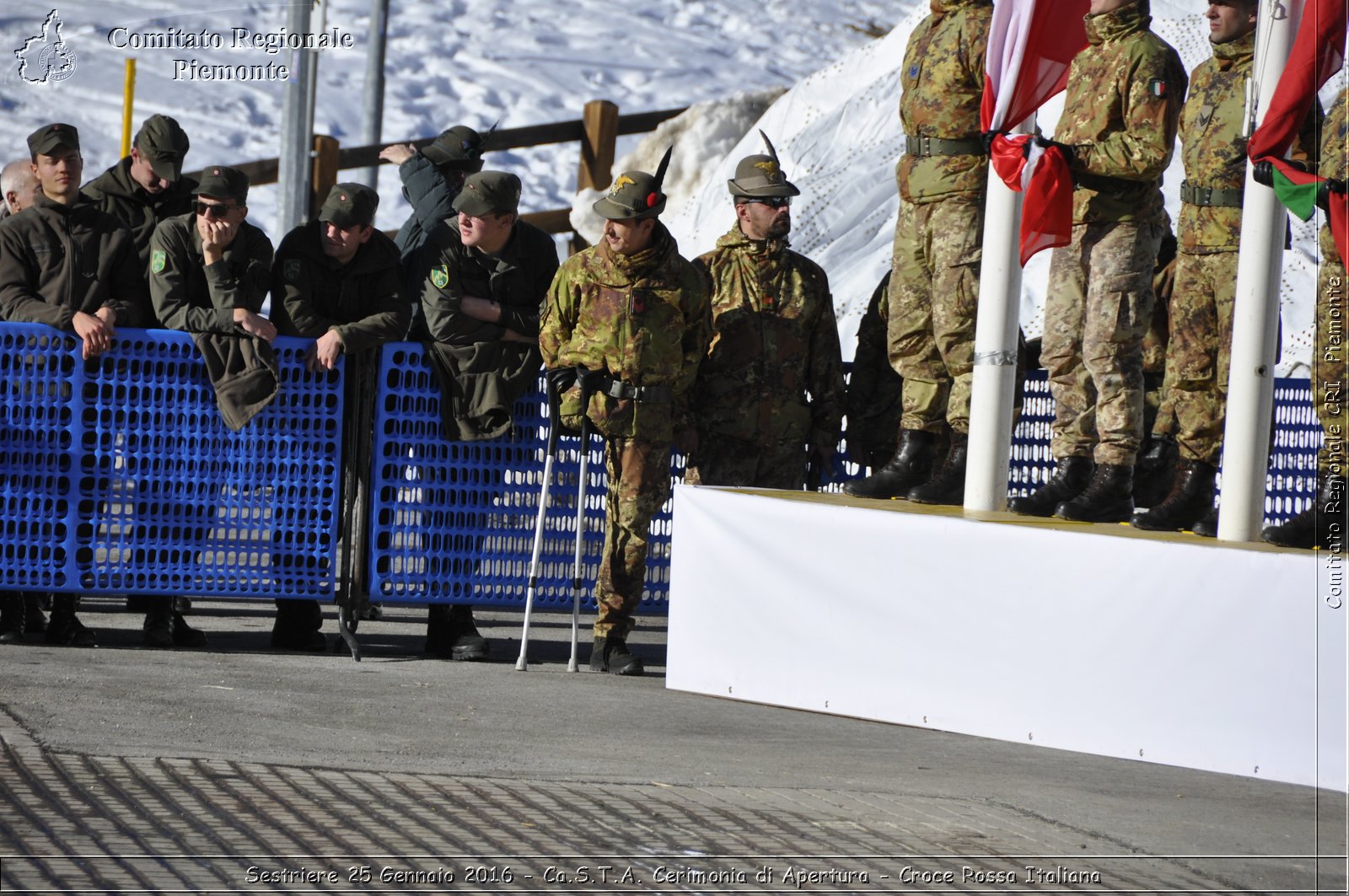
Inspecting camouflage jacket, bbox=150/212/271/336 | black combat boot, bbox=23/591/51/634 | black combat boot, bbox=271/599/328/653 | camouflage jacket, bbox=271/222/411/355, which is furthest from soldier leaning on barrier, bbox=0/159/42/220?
black combat boot, bbox=271/599/328/653

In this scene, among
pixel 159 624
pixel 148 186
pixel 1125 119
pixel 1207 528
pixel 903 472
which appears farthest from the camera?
pixel 148 186

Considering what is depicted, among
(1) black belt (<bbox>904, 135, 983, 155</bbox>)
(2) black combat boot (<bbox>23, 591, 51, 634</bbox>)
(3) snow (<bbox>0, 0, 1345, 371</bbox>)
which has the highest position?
(3) snow (<bbox>0, 0, 1345, 371</bbox>)

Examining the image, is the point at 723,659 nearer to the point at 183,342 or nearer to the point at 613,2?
the point at 183,342

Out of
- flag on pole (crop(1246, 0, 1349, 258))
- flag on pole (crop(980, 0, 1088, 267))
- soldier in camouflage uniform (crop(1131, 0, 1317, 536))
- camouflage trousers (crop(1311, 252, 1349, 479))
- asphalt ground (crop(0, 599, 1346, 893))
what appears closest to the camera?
asphalt ground (crop(0, 599, 1346, 893))

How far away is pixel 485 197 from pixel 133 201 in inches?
72.2

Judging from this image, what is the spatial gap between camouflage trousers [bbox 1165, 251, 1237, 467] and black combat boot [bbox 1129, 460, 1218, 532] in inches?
2.4

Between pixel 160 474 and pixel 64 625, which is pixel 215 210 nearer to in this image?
pixel 160 474

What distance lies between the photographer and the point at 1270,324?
611 centimetres

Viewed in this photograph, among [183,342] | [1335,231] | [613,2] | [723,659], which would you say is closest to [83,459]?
[183,342]

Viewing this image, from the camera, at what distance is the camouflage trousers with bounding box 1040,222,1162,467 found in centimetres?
676

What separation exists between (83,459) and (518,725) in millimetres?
2511

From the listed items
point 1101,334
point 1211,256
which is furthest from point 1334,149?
point 1101,334

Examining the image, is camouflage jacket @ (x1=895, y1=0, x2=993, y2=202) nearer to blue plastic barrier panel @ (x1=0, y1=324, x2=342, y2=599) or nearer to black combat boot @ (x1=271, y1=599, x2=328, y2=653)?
blue plastic barrier panel @ (x1=0, y1=324, x2=342, y2=599)

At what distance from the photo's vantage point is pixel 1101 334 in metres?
6.76
